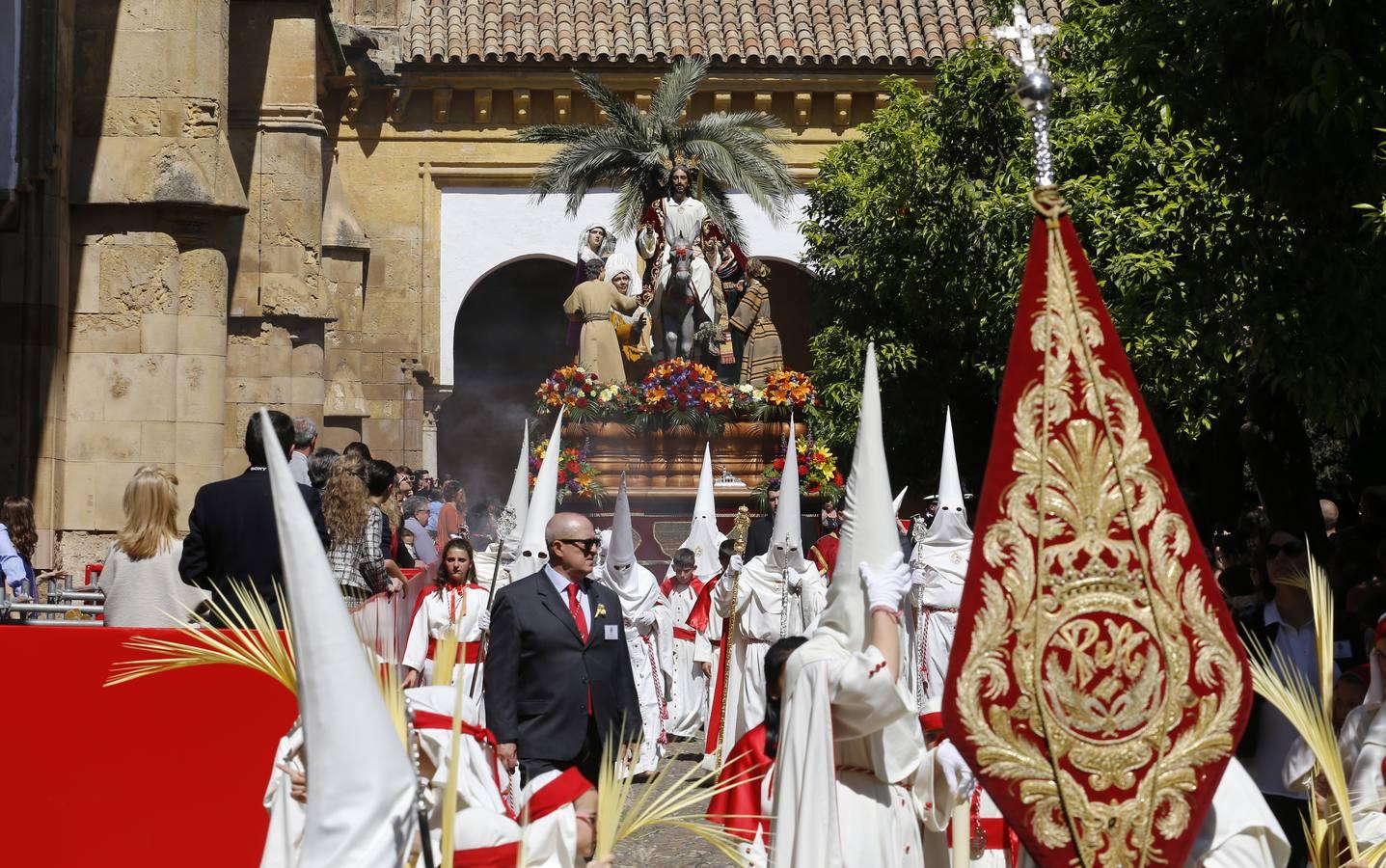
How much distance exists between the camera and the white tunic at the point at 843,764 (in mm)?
5418

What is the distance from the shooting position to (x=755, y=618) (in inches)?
539

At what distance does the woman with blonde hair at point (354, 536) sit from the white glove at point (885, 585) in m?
3.90

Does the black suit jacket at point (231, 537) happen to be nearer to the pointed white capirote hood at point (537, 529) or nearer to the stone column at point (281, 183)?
the pointed white capirote hood at point (537, 529)

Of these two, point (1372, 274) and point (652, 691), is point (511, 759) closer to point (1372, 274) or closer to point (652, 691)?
point (1372, 274)

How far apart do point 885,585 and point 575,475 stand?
13.9 metres

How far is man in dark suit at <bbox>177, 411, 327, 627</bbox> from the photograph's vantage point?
26.0ft

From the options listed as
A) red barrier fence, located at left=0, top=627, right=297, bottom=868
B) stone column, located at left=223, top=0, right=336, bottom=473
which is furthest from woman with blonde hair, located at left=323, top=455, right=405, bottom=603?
stone column, located at left=223, top=0, right=336, bottom=473

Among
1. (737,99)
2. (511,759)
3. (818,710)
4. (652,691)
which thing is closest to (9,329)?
(652,691)

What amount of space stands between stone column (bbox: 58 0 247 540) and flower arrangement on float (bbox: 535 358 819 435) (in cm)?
723

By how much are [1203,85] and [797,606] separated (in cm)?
484

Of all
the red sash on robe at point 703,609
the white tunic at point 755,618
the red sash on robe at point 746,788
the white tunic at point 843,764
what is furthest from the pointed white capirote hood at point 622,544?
the white tunic at point 843,764

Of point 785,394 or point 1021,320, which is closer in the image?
point 1021,320

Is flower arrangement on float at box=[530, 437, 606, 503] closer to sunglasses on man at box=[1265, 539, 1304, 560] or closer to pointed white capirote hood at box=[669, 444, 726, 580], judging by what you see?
pointed white capirote hood at box=[669, 444, 726, 580]

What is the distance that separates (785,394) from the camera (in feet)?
65.5
